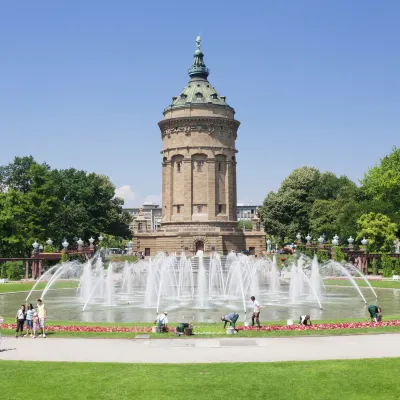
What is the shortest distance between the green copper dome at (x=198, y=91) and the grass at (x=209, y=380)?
2484 inches

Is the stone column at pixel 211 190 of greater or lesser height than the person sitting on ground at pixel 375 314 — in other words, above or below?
above

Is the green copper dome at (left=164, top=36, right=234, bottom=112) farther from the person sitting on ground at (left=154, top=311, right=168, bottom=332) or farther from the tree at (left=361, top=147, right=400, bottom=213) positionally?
the person sitting on ground at (left=154, top=311, right=168, bottom=332)

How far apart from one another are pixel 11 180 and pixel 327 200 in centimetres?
5270

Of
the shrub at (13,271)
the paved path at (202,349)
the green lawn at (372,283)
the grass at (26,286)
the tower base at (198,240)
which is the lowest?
the paved path at (202,349)

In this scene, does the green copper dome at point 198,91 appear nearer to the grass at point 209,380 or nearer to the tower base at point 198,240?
the tower base at point 198,240

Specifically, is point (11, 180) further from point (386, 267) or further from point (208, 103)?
point (386, 267)

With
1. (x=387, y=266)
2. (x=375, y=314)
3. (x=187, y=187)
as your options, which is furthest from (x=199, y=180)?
(x=375, y=314)

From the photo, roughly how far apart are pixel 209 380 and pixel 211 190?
61597 mm

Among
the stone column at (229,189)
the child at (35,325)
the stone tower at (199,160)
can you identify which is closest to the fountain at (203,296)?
the child at (35,325)

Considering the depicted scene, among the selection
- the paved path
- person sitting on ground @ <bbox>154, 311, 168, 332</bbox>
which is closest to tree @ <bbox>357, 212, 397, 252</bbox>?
the paved path

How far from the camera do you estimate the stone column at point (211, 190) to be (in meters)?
74.2

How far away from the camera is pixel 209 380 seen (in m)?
13.5

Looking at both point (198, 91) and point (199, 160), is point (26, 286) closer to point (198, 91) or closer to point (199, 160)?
point (199, 160)

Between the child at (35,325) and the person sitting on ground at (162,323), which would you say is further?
the person sitting on ground at (162,323)
